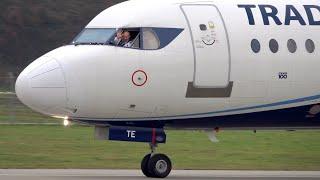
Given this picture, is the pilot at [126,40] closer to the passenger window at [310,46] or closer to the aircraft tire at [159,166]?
the aircraft tire at [159,166]

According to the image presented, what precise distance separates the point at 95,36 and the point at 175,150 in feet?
26.7

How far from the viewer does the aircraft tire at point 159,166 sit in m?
22.9

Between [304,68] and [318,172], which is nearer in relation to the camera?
[304,68]

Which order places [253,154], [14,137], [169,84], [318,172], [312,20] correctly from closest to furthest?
[169,84] < [312,20] < [318,172] < [253,154] < [14,137]

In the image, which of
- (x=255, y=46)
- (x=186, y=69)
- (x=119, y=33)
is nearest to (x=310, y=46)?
(x=255, y=46)

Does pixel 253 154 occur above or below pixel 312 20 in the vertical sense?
below

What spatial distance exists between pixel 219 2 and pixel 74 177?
419cm

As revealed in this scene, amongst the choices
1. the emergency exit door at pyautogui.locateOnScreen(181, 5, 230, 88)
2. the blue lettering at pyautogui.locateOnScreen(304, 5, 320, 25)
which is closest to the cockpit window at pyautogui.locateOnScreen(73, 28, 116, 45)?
the emergency exit door at pyautogui.locateOnScreen(181, 5, 230, 88)

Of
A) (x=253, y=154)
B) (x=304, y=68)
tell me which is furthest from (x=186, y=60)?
(x=253, y=154)

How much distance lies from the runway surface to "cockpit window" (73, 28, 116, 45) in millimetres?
2490

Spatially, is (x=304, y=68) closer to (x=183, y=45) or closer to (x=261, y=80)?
(x=261, y=80)

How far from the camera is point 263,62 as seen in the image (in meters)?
23.1

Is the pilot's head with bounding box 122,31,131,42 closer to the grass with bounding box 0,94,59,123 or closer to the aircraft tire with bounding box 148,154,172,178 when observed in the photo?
the aircraft tire with bounding box 148,154,172,178

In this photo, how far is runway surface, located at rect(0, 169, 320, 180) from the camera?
2297 centimetres
